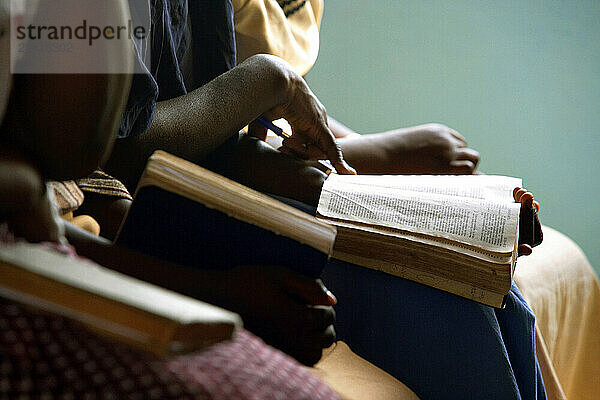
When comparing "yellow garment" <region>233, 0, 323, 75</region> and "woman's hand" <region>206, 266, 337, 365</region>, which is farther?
"yellow garment" <region>233, 0, 323, 75</region>

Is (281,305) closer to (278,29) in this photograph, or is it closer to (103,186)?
(103,186)

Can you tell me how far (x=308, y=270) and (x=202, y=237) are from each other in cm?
8

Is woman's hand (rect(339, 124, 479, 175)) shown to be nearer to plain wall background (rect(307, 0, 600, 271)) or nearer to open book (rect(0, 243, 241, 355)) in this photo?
open book (rect(0, 243, 241, 355))

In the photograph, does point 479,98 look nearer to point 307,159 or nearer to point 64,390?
point 307,159

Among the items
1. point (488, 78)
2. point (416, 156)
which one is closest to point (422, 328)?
point (416, 156)

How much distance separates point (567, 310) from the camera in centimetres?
105

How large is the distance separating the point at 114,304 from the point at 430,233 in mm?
388

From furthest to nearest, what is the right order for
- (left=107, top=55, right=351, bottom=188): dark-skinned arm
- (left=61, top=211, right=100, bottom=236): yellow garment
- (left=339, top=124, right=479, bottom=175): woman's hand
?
(left=339, top=124, right=479, bottom=175): woman's hand, (left=107, top=55, right=351, bottom=188): dark-skinned arm, (left=61, top=211, right=100, bottom=236): yellow garment

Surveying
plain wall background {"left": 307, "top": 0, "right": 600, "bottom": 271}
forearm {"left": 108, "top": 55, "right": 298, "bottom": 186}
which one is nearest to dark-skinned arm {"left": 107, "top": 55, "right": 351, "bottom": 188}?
forearm {"left": 108, "top": 55, "right": 298, "bottom": 186}

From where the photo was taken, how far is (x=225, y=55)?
811mm

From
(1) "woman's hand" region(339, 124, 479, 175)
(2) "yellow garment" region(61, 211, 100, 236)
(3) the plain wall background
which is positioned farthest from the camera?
(3) the plain wall background

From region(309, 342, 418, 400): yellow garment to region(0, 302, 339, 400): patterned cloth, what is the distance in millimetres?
214

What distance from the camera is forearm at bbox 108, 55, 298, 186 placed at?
0.62m

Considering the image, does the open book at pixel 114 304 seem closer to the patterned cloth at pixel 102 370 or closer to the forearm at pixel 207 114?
the patterned cloth at pixel 102 370
